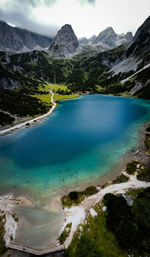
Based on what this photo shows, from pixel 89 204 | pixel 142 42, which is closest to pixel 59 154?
pixel 89 204

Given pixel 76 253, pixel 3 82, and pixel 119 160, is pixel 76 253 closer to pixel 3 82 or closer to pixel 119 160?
pixel 119 160

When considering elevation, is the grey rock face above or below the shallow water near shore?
above

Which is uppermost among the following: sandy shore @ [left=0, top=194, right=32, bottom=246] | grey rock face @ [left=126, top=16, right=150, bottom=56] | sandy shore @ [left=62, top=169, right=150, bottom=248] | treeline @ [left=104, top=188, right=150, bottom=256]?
grey rock face @ [left=126, top=16, right=150, bottom=56]

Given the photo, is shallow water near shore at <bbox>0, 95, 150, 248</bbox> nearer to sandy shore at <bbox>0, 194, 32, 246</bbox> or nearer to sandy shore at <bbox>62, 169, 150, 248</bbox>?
sandy shore at <bbox>0, 194, 32, 246</bbox>

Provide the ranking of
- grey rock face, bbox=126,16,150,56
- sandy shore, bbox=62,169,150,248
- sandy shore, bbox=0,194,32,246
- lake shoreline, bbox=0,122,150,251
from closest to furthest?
sandy shore, bbox=0,194,32,246 < lake shoreline, bbox=0,122,150,251 < sandy shore, bbox=62,169,150,248 < grey rock face, bbox=126,16,150,56

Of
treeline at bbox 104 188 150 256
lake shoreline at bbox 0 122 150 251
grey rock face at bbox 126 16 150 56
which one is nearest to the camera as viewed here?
treeline at bbox 104 188 150 256

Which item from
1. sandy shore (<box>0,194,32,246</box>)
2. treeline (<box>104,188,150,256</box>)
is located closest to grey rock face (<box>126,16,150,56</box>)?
treeline (<box>104,188,150,256</box>)

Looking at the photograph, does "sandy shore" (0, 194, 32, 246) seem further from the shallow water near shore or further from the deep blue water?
the deep blue water

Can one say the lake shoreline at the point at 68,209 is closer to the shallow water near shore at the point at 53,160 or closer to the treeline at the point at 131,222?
the shallow water near shore at the point at 53,160

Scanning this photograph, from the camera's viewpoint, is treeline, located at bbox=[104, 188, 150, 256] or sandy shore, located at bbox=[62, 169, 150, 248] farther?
sandy shore, located at bbox=[62, 169, 150, 248]
